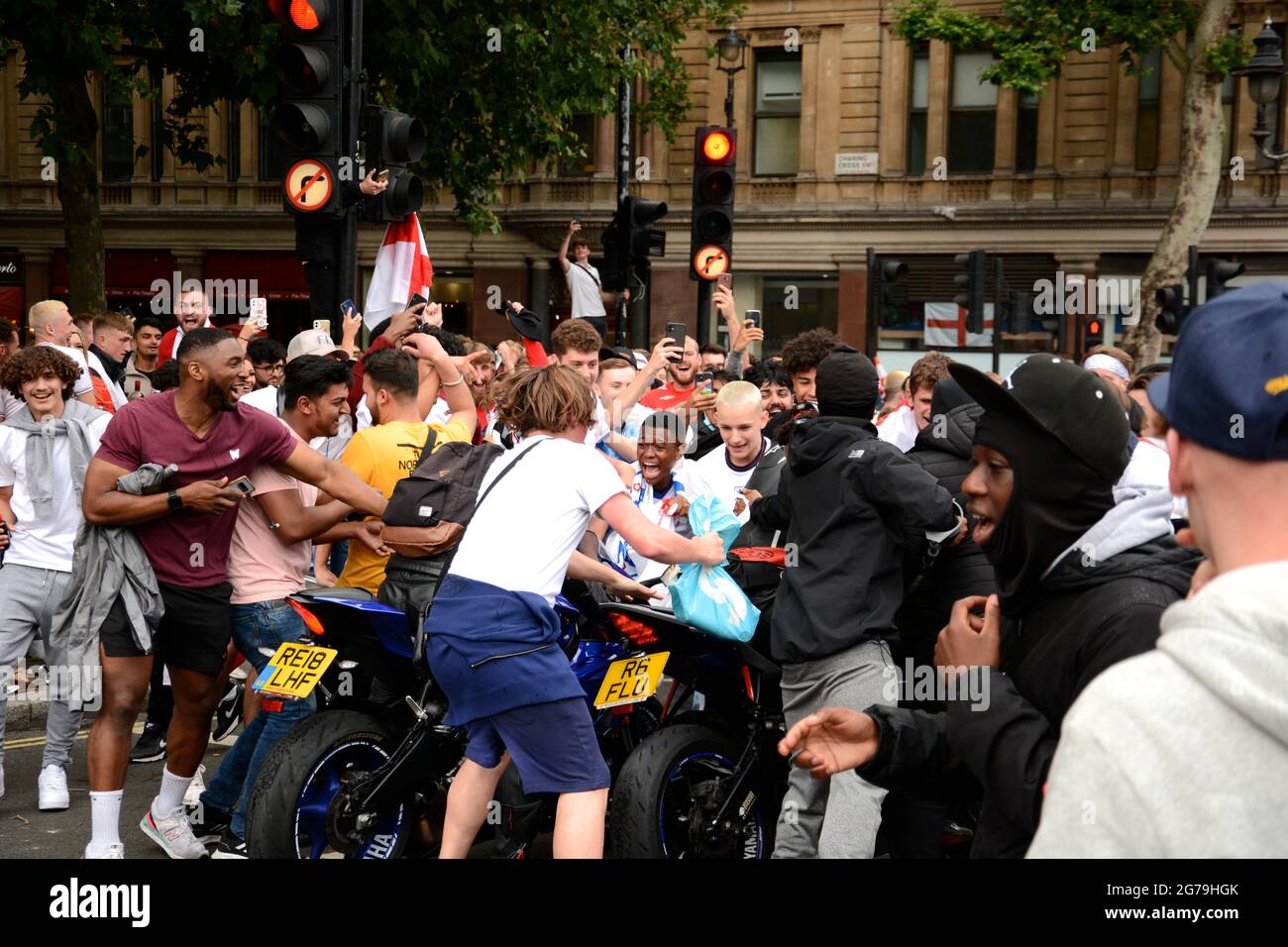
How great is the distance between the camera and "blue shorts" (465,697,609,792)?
188 inches

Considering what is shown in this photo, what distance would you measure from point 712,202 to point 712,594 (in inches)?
329

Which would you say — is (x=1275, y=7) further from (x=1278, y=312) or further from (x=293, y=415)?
(x=1278, y=312)

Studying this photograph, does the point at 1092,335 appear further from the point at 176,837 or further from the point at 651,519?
the point at 176,837

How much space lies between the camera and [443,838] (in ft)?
16.6

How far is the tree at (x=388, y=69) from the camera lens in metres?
17.2

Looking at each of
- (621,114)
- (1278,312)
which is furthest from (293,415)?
(621,114)

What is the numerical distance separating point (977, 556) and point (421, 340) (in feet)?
9.36

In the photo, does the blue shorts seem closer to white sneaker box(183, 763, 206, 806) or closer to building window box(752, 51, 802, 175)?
white sneaker box(183, 763, 206, 806)

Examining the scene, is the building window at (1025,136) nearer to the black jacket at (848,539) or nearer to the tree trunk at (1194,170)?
the tree trunk at (1194,170)

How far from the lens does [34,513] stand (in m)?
7.10

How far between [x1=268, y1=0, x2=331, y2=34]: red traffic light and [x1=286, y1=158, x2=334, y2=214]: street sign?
773 mm

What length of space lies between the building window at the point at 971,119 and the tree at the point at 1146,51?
20.0ft

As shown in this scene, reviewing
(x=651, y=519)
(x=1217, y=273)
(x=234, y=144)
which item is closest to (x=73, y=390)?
(x=651, y=519)

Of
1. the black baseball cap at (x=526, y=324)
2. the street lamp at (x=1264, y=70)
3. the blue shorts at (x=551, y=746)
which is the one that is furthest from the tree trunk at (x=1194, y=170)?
the blue shorts at (x=551, y=746)
